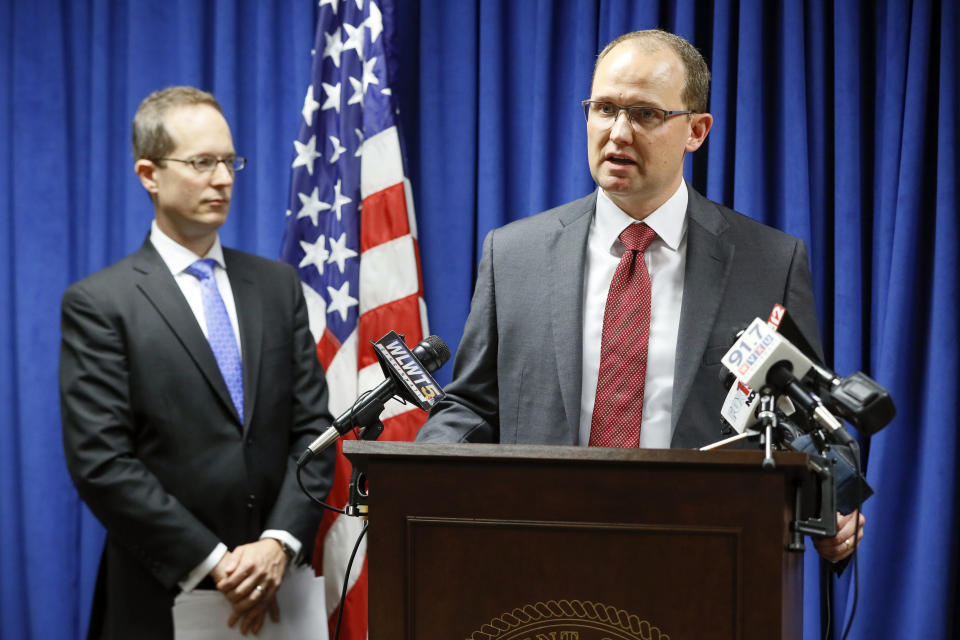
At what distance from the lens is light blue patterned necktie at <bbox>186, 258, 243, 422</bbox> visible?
2996 mm

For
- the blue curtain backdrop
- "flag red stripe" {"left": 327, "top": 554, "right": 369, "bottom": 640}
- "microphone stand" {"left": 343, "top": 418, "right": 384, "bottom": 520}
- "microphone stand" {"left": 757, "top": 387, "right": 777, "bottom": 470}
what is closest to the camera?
"microphone stand" {"left": 757, "top": 387, "right": 777, "bottom": 470}

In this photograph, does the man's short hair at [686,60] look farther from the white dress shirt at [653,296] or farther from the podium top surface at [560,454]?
the podium top surface at [560,454]

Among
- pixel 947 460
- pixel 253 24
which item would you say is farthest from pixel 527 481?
pixel 253 24

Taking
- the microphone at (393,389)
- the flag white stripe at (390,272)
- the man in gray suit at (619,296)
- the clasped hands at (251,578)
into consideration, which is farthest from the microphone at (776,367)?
the flag white stripe at (390,272)

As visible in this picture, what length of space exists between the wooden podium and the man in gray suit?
51 centimetres

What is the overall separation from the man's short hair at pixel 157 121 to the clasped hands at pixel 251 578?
1156 millimetres

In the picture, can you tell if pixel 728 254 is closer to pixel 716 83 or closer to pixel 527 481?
pixel 527 481

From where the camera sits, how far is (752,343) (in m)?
1.53

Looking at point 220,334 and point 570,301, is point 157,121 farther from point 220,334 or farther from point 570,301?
point 570,301

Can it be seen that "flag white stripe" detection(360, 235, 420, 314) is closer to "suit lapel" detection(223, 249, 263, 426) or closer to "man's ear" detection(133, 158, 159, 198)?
"suit lapel" detection(223, 249, 263, 426)

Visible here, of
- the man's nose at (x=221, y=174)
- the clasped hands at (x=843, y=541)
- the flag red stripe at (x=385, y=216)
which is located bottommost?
the clasped hands at (x=843, y=541)

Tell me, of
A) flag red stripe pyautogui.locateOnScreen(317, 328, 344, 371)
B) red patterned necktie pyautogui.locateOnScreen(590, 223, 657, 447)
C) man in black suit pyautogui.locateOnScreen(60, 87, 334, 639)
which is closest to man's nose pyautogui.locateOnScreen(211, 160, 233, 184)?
man in black suit pyautogui.locateOnScreen(60, 87, 334, 639)

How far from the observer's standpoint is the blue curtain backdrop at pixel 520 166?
335cm

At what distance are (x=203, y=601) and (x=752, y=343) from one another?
185 centimetres
